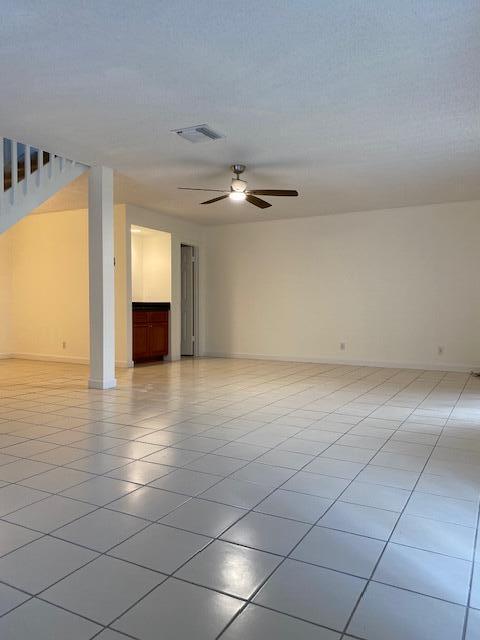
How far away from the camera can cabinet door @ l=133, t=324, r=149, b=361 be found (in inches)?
305

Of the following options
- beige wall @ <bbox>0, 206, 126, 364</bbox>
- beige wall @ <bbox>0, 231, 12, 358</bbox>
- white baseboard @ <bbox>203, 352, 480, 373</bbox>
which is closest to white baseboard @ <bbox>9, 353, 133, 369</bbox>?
beige wall @ <bbox>0, 206, 126, 364</bbox>

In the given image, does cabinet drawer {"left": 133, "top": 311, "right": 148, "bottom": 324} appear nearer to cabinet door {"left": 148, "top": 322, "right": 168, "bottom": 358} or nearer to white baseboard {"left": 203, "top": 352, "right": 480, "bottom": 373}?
cabinet door {"left": 148, "top": 322, "right": 168, "bottom": 358}

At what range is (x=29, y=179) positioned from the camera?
16.1 ft

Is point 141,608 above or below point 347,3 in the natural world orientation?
below

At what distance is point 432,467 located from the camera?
2889mm

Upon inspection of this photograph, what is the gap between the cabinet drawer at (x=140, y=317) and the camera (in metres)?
7.73

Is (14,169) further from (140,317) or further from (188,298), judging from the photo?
(188,298)

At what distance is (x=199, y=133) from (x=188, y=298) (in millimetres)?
5297

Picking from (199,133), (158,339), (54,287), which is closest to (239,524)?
(199,133)

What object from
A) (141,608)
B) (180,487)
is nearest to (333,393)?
(180,487)

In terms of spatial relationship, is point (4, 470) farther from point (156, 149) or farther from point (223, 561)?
point (156, 149)

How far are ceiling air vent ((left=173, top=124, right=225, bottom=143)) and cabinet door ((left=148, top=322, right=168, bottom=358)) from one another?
4.20 metres

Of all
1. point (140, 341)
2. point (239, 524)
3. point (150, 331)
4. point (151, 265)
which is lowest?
point (239, 524)

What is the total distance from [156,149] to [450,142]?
285 centimetres
